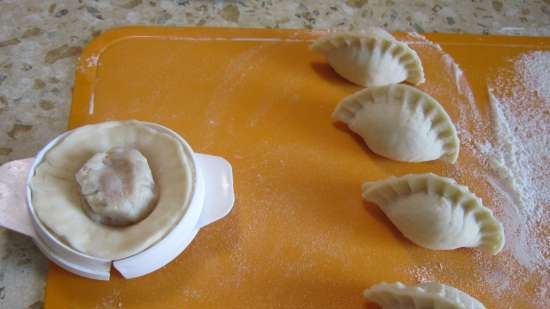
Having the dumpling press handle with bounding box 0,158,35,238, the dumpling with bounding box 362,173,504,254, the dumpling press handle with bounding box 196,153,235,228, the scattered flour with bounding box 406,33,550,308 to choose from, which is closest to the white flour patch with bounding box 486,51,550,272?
the scattered flour with bounding box 406,33,550,308

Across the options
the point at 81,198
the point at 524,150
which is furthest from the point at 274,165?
the point at 524,150

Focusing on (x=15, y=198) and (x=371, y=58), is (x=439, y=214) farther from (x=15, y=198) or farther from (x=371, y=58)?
(x=15, y=198)

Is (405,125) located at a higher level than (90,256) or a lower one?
higher

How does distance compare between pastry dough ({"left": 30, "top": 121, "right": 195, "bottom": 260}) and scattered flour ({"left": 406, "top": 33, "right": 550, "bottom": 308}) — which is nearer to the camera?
pastry dough ({"left": 30, "top": 121, "right": 195, "bottom": 260})

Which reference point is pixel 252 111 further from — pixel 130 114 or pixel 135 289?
pixel 135 289

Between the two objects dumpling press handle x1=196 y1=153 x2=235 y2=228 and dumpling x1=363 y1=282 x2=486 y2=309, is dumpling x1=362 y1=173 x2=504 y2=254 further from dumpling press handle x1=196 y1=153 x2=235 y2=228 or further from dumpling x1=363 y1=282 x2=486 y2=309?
dumpling press handle x1=196 y1=153 x2=235 y2=228

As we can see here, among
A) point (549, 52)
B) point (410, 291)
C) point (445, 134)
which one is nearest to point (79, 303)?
point (410, 291)
